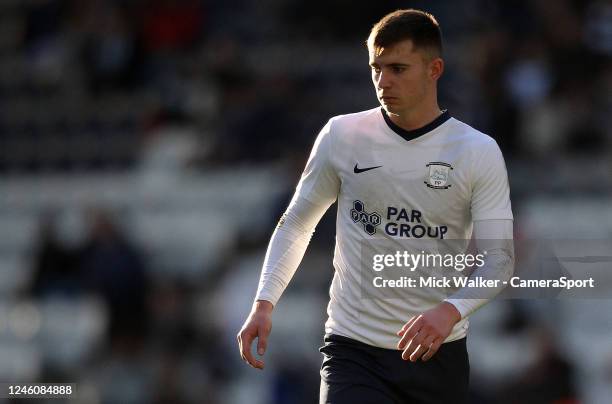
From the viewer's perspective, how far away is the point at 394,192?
17.1ft

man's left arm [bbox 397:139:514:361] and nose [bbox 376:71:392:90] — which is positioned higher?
nose [bbox 376:71:392:90]

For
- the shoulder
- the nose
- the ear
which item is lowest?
the shoulder

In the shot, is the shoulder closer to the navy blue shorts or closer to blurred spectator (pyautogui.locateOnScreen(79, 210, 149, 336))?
the navy blue shorts

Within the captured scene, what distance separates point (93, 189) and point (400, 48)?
8.66m

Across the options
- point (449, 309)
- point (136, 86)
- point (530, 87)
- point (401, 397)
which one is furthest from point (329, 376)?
point (136, 86)

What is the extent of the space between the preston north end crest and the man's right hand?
780 millimetres

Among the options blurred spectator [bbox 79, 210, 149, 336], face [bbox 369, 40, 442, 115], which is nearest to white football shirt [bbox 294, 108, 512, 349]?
face [bbox 369, 40, 442, 115]

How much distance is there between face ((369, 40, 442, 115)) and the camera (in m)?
5.11

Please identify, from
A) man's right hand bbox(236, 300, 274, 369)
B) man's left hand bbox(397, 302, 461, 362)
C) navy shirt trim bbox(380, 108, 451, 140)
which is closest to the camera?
man's left hand bbox(397, 302, 461, 362)

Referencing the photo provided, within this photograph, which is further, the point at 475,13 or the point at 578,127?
the point at 475,13

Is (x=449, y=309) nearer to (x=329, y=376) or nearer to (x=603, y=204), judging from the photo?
(x=329, y=376)

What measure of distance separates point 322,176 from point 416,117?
43cm

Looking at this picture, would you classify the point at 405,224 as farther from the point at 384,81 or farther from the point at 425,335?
the point at 425,335

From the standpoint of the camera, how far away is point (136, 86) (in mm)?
14234
